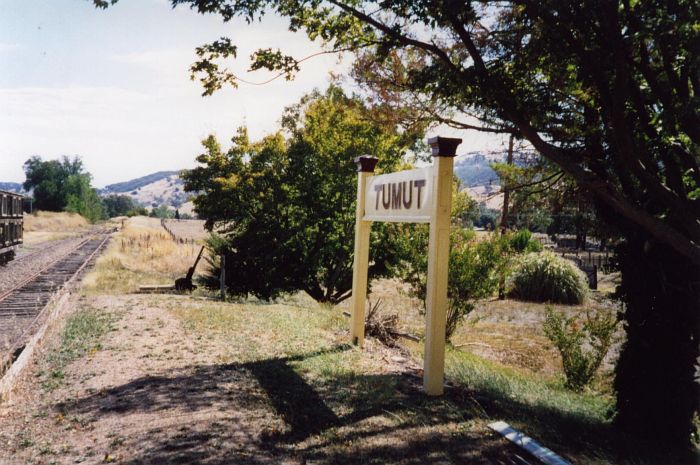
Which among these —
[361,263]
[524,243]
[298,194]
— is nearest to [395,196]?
[361,263]

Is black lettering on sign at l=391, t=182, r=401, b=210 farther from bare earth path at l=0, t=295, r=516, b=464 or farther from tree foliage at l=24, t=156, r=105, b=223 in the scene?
tree foliage at l=24, t=156, r=105, b=223

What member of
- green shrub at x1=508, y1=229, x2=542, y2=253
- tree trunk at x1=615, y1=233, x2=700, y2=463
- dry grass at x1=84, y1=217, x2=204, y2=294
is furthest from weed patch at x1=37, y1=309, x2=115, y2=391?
green shrub at x1=508, y1=229, x2=542, y2=253

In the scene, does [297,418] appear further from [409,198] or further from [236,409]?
[409,198]

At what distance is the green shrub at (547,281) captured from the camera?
18062 millimetres

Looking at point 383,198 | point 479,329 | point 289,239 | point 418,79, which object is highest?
point 418,79

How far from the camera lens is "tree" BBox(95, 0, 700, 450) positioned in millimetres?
4531

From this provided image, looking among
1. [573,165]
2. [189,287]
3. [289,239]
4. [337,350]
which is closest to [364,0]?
[573,165]

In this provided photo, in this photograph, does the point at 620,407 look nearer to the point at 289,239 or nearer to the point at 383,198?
the point at 383,198

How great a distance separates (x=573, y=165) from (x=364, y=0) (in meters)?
3.17

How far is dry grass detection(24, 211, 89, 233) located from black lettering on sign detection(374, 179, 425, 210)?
180ft

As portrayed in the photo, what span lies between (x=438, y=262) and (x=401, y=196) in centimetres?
123

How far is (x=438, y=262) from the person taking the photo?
5.69 m

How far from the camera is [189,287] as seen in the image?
51.1ft

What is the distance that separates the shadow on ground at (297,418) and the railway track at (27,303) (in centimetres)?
271
